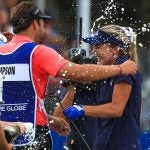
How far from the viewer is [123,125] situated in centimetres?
517

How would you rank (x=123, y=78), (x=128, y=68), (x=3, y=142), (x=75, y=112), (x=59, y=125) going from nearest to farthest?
(x=3, y=142) < (x=128, y=68) < (x=123, y=78) < (x=75, y=112) < (x=59, y=125)

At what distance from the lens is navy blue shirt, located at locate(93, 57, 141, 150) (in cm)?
515

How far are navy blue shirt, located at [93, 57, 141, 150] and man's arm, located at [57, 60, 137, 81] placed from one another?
23 centimetres

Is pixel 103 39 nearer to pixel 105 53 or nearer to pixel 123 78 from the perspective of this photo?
pixel 105 53

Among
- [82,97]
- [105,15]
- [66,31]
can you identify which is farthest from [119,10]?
[82,97]

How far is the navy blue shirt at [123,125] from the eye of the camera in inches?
203

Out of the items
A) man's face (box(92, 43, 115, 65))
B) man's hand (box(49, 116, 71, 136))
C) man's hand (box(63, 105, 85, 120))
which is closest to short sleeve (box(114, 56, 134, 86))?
man's face (box(92, 43, 115, 65))

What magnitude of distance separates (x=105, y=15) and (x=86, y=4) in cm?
60

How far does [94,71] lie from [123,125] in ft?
1.77

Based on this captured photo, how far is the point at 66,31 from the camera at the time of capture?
920cm

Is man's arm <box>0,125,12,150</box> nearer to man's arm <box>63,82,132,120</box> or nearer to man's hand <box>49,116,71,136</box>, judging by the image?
man's arm <box>63,82,132,120</box>

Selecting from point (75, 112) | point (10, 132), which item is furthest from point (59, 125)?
point (10, 132)

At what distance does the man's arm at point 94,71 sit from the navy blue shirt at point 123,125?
0.23 metres

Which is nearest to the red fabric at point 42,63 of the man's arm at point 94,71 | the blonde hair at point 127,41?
the man's arm at point 94,71
